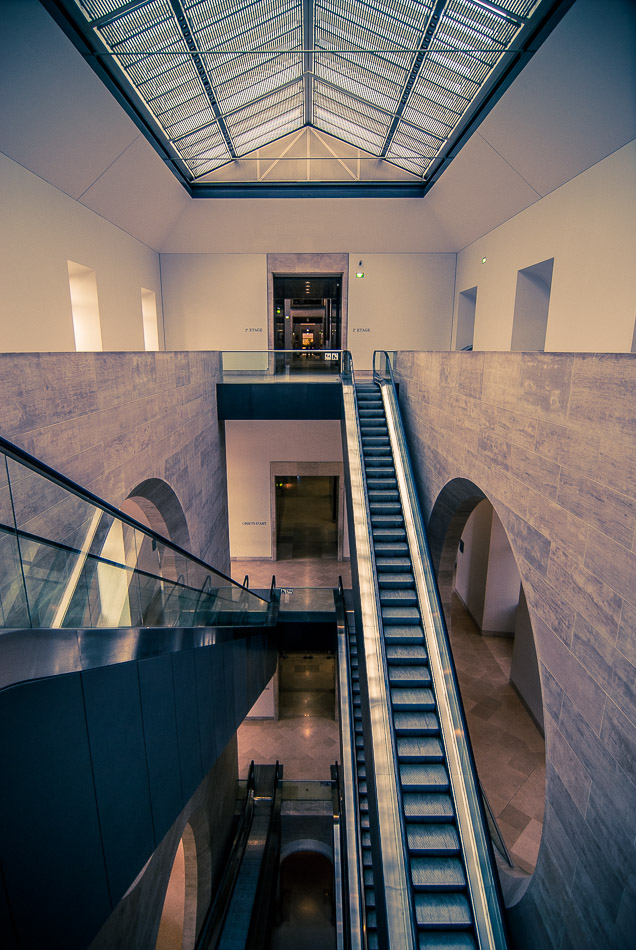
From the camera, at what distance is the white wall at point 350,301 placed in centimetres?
A: 1820

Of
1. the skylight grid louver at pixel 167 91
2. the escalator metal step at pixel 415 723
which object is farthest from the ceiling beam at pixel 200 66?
the escalator metal step at pixel 415 723

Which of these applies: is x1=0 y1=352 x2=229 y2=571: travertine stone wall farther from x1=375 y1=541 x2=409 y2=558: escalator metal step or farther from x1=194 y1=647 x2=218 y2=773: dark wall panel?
x1=375 y1=541 x2=409 y2=558: escalator metal step

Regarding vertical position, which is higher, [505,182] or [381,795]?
[505,182]

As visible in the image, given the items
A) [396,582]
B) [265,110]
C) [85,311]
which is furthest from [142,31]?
[396,582]

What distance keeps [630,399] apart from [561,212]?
27.5ft

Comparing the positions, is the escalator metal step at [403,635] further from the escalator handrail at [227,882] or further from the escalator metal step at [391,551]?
the escalator handrail at [227,882]

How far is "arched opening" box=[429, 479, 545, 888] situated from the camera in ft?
30.9

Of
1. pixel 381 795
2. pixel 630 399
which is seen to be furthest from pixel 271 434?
pixel 630 399

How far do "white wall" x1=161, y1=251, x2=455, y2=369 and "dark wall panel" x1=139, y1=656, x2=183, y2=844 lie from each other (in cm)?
1488

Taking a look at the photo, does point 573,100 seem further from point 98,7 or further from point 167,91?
point 167,91

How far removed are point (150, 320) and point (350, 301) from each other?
7263mm

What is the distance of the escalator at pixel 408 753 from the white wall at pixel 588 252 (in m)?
4.11

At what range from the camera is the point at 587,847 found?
13.9 feet

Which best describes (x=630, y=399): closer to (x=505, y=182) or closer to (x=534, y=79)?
(x=534, y=79)
